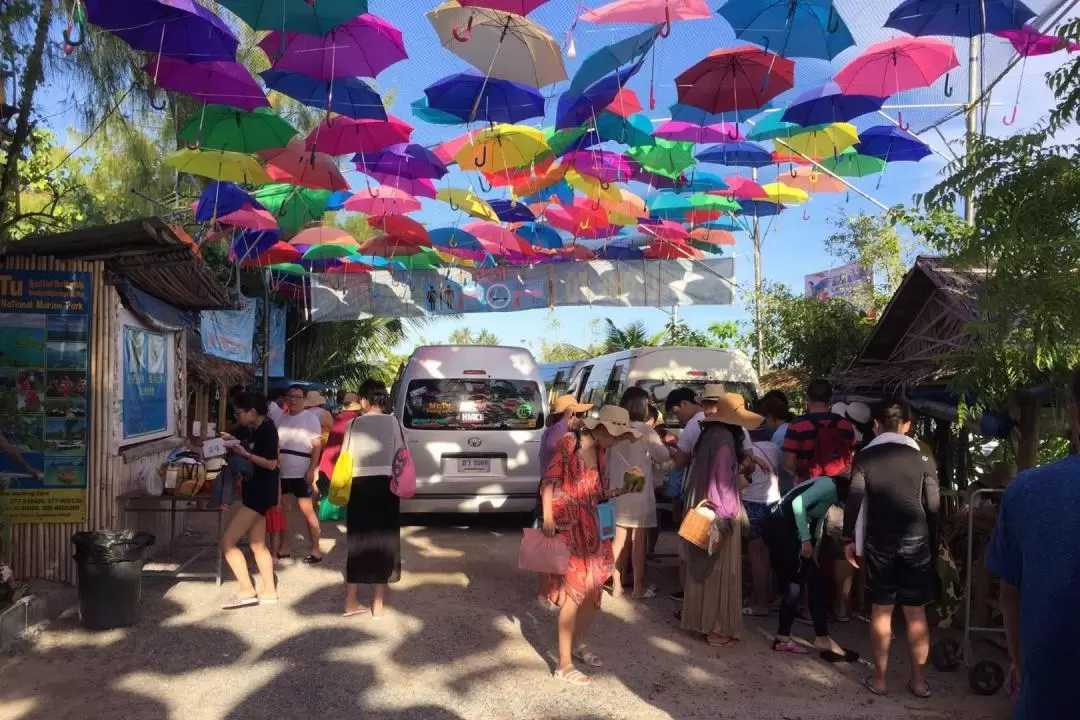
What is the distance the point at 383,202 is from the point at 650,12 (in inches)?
270

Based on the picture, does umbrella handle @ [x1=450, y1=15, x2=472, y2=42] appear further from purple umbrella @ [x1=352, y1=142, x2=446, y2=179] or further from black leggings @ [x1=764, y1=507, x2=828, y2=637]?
black leggings @ [x1=764, y1=507, x2=828, y2=637]

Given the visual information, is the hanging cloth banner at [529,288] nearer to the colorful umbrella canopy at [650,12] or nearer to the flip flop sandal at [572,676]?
the colorful umbrella canopy at [650,12]

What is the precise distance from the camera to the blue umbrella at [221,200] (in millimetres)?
12286

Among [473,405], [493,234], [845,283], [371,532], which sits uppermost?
[493,234]

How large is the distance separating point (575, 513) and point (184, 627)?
10.1 ft

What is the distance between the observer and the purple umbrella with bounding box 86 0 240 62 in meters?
6.61

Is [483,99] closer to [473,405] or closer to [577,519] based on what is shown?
[473,405]

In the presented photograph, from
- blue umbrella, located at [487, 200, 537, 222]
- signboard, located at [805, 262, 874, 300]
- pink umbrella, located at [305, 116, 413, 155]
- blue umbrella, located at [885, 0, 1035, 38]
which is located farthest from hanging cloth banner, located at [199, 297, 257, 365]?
blue umbrella, located at [885, 0, 1035, 38]

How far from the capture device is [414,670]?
17.0ft

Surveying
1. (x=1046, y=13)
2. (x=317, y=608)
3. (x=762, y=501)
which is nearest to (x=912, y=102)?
(x=1046, y=13)

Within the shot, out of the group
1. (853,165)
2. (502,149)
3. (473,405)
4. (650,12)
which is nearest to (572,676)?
(473,405)

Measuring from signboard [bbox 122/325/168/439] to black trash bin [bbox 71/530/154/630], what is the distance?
1835 mm

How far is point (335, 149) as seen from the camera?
9875 mm

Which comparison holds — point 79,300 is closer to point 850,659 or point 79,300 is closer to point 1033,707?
point 850,659
